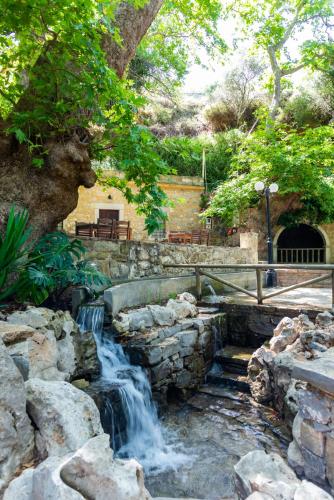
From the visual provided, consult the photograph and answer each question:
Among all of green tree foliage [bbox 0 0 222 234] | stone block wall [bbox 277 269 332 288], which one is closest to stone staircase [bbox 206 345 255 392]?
green tree foliage [bbox 0 0 222 234]

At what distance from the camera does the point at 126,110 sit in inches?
143

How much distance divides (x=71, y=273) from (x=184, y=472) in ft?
7.99

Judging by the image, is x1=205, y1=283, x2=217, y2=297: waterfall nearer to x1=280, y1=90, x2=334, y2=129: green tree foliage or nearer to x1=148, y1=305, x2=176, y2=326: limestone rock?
x1=148, y1=305, x2=176, y2=326: limestone rock

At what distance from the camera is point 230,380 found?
4797 mm

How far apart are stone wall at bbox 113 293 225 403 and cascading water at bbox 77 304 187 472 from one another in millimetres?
196

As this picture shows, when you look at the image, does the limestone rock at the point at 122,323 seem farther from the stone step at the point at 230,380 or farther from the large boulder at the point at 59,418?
the large boulder at the point at 59,418

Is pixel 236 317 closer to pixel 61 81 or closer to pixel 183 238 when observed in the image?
pixel 61 81

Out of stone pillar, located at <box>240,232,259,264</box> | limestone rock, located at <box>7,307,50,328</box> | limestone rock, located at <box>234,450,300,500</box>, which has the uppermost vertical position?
stone pillar, located at <box>240,232,259,264</box>

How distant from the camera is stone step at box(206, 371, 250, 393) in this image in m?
4.62

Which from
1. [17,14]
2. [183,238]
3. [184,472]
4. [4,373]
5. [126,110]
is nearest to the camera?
[4,373]

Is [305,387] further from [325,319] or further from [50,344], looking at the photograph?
[325,319]

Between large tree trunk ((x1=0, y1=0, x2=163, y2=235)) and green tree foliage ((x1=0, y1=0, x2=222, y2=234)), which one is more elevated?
green tree foliage ((x1=0, y1=0, x2=222, y2=234))

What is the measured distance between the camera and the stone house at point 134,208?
535 inches

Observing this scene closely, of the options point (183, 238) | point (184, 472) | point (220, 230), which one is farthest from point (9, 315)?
point (220, 230)
